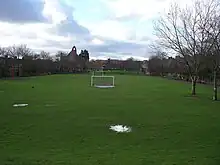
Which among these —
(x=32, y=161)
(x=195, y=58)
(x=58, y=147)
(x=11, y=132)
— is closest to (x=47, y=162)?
(x=32, y=161)

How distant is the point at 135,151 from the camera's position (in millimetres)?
10086

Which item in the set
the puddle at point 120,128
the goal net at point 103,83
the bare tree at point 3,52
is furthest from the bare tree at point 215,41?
the bare tree at point 3,52

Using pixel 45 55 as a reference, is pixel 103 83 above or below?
below

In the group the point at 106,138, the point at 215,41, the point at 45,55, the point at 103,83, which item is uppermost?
the point at 45,55

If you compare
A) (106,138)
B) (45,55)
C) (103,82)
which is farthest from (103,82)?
(45,55)

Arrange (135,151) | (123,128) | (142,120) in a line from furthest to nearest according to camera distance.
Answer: (142,120)
(123,128)
(135,151)

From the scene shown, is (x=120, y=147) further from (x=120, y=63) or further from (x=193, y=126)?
(x=120, y=63)

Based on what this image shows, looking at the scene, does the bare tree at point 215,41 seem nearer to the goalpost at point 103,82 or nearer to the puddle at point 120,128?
the puddle at point 120,128

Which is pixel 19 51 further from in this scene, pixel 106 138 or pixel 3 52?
pixel 106 138

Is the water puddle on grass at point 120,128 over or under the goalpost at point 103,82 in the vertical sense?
under

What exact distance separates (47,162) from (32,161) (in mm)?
387

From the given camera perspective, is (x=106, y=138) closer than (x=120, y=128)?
Yes

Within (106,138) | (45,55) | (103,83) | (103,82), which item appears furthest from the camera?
(45,55)

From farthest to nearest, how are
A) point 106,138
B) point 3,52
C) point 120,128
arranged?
point 3,52, point 120,128, point 106,138
